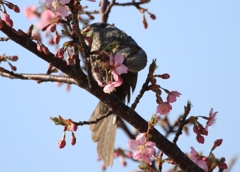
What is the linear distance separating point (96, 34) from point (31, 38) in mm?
2525

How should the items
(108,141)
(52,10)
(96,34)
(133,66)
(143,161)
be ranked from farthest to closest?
(96,34)
(108,141)
(133,66)
(143,161)
(52,10)

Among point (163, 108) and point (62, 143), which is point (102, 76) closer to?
point (163, 108)

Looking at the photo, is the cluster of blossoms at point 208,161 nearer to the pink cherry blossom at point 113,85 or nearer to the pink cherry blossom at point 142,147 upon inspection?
the pink cherry blossom at point 142,147

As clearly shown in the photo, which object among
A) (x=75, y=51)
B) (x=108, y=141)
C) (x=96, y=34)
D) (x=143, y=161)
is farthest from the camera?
(x=96, y=34)

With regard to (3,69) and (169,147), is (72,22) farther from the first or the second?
(169,147)

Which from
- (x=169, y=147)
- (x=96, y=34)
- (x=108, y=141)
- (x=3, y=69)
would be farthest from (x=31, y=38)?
(x=96, y=34)

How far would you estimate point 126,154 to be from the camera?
5883 millimetres

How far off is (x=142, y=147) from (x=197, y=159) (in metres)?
0.57

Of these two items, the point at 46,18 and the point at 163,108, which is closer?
the point at 46,18

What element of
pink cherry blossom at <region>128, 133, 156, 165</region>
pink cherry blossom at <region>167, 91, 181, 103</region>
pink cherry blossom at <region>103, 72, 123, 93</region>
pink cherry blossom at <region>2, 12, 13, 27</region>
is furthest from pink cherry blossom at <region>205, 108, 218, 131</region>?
pink cherry blossom at <region>2, 12, 13, 27</region>

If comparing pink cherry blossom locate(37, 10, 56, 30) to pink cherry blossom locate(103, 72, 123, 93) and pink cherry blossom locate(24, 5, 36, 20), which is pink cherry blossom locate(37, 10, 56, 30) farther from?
pink cherry blossom locate(103, 72, 123, 93)

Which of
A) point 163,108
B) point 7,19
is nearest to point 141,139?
point 163,108

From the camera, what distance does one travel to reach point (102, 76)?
12.2 ft

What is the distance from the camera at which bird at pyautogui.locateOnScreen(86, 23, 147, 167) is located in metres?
4.49
